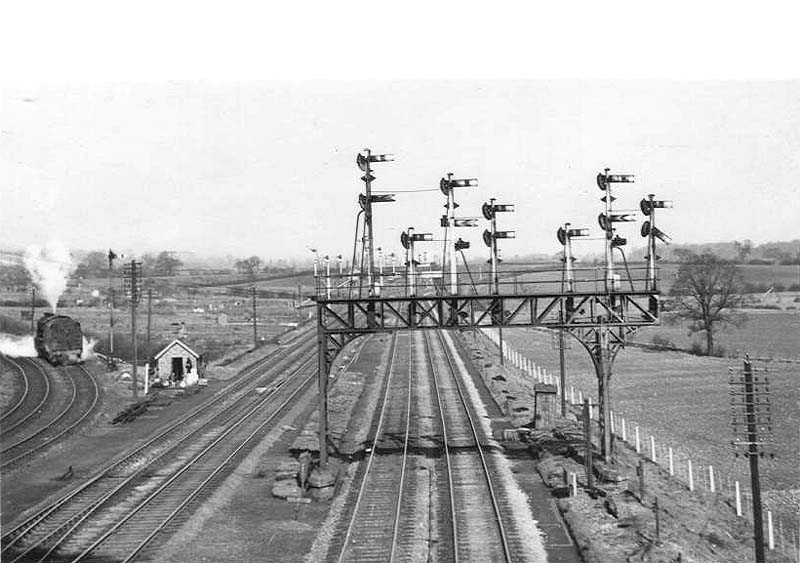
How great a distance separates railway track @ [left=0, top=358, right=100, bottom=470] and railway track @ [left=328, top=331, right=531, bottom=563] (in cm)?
1409

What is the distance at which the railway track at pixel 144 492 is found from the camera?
1873 centimetres

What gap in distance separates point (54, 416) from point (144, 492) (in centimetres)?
1623

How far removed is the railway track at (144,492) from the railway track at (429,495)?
5267 millimetres

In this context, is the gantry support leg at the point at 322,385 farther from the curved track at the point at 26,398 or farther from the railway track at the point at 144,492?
the curved track at the point at 26,398

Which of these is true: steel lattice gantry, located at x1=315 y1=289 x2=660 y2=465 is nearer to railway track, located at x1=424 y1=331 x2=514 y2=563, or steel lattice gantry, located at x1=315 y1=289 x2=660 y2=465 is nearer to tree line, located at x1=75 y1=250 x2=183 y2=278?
railway track, located at x1=424 y1=331 x2=514 y2=563

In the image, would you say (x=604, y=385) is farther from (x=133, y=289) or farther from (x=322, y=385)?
(x=133, y=289)

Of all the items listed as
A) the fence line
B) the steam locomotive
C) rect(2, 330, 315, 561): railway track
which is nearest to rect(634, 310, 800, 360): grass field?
the fence line

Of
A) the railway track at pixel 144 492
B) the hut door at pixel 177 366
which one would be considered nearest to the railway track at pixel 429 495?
the railway track at pixel 144 492

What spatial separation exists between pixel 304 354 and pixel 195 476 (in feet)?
130

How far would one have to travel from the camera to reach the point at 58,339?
45.5m

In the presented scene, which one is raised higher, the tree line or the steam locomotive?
the tree line

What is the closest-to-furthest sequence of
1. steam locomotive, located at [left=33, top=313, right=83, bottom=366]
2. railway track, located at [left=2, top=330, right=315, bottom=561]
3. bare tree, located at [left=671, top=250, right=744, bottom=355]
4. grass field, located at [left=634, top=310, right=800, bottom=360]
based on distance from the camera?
railway track, located at [left=2, top=330, right=315, bottom=561] → steam locomotive, located at [left=33, top=313, right=83, bottom=366] → grass field, located at [left=634, top=310, right=800, bottom=360] → bare tree, located at [left=671, top=250, right=744, bottom=355]

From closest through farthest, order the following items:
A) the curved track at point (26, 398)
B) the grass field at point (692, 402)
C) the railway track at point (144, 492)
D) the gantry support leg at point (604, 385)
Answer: the railway track at point (144, 492) → the gantry support leg at point (604, 385) → the grass field at point (692, 402) → the curved track at point (26, 398)

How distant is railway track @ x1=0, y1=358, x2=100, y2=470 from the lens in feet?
98.7
